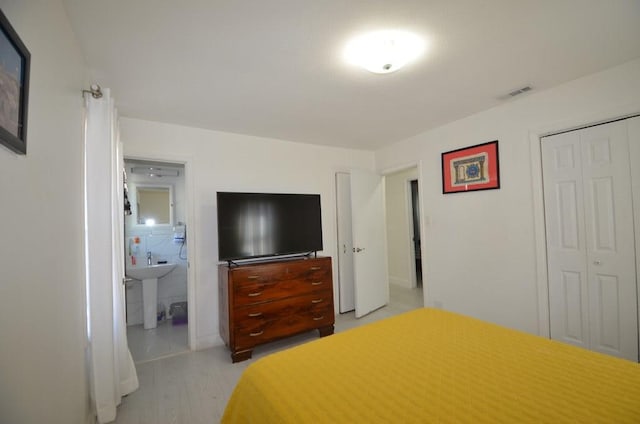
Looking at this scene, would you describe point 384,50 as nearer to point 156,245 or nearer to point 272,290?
point 272,290

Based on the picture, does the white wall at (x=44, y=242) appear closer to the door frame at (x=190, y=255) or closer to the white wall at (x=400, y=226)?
the door frame at (x=190, y=255)

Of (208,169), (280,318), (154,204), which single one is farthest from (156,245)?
(280,318)

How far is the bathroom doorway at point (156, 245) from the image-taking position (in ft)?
11.6

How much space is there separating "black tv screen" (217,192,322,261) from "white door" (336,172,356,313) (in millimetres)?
675

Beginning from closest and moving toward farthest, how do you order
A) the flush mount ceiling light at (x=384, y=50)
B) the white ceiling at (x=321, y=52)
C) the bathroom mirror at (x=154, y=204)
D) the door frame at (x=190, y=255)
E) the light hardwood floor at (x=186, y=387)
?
1. the white ceiling at (x=321, y=52)
2. the flush mount ceiling light at (x=384, y=50)
3. the light hardwood floor at (x=186, y=387)
4. the door frame at (x=190, y=255)
5. the bathroom mirror at (x=154, y=204)

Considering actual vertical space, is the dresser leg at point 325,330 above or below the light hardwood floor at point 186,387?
above

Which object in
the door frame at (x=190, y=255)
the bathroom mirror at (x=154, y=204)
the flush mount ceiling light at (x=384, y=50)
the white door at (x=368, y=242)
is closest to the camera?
the flush mount ceiling light at (x=384, y=50)

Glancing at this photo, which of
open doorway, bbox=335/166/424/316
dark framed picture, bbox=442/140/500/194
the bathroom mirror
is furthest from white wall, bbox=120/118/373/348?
dark framed picture, bbox=442/140/500/194

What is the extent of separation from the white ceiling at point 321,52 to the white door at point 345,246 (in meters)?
1.39

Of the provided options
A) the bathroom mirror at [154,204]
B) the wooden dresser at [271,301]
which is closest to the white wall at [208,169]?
the wooden dresser at [271,301]

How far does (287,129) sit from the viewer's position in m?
3.17

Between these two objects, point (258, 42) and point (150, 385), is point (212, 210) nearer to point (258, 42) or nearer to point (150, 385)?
point (150, 385)

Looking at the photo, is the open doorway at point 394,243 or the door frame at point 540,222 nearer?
the door frame at point 540,222

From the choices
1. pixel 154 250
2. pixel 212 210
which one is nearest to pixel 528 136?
pixel 212 210
